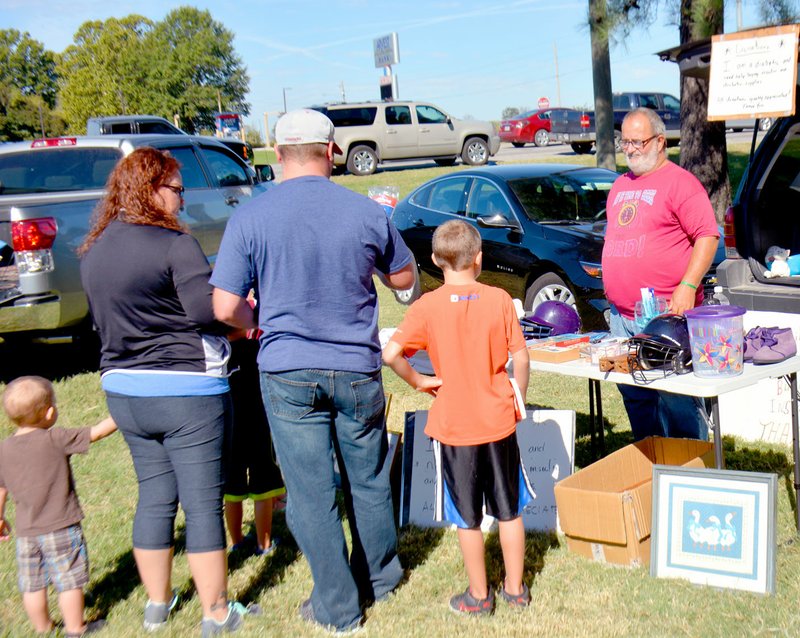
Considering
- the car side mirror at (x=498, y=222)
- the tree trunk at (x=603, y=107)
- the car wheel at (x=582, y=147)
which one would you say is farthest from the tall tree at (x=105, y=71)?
the car side mirror at (x=498, y=222)

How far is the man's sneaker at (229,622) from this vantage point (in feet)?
11.4

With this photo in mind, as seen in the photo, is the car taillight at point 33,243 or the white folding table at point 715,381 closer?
the white folding table at point 715,381

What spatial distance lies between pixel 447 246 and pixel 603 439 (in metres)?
2.34

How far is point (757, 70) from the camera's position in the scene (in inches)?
180

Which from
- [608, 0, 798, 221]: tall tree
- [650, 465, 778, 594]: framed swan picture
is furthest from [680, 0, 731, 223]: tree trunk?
[650, 465, 778, 594]: framed swan picture

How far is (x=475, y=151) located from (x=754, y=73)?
2007 centimetres

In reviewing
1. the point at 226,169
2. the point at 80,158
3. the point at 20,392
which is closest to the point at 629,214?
the point at 20,392

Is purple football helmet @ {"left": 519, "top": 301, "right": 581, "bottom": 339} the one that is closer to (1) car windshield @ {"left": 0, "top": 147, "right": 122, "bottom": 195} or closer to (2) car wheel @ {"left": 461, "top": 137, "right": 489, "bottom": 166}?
(1) car windshield @ {"left": 0, "top": 147, "right": 122, "bottom": 195}

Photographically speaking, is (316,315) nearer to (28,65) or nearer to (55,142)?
(55,142)

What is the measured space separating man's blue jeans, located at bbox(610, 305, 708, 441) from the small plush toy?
161cm

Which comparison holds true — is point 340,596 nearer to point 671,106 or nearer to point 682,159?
point 682,159

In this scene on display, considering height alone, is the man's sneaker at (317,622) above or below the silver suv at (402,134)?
below

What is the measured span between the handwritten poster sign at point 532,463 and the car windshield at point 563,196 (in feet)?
13.1

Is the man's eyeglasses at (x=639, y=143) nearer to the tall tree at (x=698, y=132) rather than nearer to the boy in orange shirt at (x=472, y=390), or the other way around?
the boy in orange shirt at (x=472, y=390)
